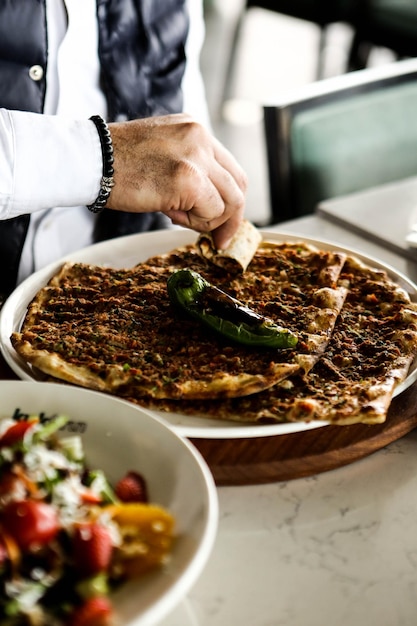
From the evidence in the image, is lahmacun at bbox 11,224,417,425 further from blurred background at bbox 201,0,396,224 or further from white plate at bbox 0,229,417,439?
blurred background at bbox 201,0,396,224

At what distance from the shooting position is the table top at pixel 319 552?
1068 millimetres

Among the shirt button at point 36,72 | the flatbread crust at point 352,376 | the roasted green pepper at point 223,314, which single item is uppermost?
Result: the shirt button at point 36,72

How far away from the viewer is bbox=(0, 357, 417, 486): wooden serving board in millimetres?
1278

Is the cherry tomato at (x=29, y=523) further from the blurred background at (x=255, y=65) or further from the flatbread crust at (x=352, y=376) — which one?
the blurred background at (x=255, y=65)

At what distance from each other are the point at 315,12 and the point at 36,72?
475 centimetres

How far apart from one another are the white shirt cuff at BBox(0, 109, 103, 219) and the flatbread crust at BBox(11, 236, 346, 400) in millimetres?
216

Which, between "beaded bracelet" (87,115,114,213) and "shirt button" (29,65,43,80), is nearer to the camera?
"beaded bracelet" (87,115,114,213)

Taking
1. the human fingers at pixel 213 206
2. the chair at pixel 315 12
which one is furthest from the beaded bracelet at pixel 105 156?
the chair at pixel 315 12

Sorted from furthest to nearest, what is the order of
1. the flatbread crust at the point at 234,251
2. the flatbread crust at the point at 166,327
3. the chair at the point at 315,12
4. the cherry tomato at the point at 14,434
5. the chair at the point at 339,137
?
1. the chair at the point at 315,12
2. the chair at the point at 339,137
3. the flatbread crust at the point at 234,251
4. the flatbread crust at the point at 166,327
5. the cherry tomato at the point at 14,434

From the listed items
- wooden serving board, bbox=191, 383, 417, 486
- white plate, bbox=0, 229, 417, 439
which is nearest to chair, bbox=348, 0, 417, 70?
white plate, bbox=0, 229, 417, 439

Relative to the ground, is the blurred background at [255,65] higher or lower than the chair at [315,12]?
lower

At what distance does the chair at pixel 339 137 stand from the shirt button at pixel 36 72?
84 centimetres

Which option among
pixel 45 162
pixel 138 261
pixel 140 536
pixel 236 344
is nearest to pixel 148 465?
pixel 140 536

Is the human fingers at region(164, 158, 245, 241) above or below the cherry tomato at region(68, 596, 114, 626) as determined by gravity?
above
